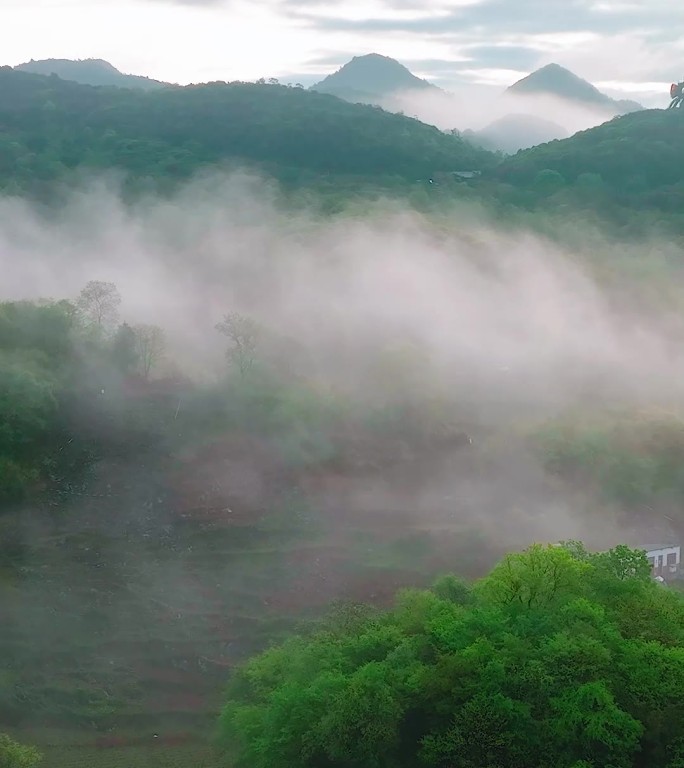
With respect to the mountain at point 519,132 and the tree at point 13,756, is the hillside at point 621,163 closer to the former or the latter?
the mountain at point 519,132

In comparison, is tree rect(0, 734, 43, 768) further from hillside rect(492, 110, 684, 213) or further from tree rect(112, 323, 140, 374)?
hillside rect(492, 110, 684, 213)

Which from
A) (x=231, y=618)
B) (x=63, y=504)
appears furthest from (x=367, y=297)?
(x=231, y=618)

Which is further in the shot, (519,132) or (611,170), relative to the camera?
(519,132)

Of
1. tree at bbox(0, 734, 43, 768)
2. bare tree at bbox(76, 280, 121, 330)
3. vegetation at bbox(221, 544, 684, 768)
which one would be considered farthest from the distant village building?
tree at bbox(0, 734, 43, 768)

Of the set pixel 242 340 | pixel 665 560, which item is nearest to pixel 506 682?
pixel 665 560

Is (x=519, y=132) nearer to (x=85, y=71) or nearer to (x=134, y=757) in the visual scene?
(x=85, y=71)
